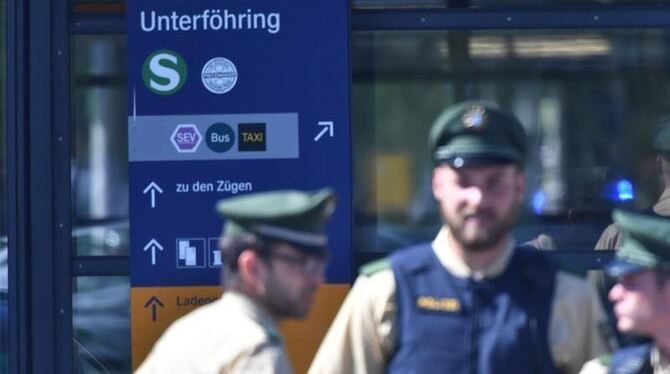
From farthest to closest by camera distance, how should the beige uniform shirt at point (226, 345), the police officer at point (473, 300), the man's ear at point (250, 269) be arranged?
1. the police officer at point (473, 300)
2. the man's ear at point (250, 269)
3. the beige uniform shirt at point (226, 345)

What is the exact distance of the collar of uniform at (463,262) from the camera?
3.15 metres

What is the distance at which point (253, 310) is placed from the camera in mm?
2848

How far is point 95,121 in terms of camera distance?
4.70 meters

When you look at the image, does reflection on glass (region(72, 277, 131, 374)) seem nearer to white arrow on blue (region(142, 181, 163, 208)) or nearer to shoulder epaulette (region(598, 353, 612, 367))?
white arrow on blue (region(142, 181, 163, 208))

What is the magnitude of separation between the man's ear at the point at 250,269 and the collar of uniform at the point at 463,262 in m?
0.50

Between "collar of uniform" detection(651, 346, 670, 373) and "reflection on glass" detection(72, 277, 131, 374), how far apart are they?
2112 mm

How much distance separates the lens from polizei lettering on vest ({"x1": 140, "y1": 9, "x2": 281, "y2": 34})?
181 inches

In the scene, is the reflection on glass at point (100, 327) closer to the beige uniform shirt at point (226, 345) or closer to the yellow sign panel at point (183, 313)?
the yellow sign panel at point (183, 313)

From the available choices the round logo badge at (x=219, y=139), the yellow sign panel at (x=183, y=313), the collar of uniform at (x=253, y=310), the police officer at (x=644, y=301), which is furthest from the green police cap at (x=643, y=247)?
the round logo badge at (x=219, y=139)

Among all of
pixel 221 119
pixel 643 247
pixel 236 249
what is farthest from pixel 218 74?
pixel 643 247

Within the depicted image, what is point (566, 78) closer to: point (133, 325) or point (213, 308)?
point (133, 325)

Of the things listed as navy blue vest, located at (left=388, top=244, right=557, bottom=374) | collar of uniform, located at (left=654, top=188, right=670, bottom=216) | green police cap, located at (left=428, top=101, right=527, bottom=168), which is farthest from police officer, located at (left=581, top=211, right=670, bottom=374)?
collar of uniform, located at (left=654, top=188, right=670, bottom=216)

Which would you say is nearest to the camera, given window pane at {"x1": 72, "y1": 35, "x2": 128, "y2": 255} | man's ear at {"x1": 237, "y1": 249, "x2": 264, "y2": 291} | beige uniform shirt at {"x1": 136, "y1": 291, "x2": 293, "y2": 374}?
beige uniform shirt at {"x1": 136, "y1": 291, "x2": 293, "y2": 374}

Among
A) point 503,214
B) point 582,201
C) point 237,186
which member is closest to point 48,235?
point 237,186
